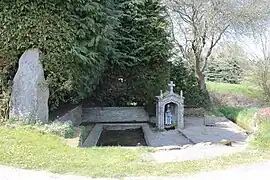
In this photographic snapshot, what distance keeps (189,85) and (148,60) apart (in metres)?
4.67

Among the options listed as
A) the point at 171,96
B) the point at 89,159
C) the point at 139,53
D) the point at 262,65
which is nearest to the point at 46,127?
the point at 89,159

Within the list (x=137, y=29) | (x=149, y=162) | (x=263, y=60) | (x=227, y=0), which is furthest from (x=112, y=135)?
(x=263, y=60)

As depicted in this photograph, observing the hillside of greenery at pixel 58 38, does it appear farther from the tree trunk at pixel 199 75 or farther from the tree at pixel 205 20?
the tree trunk at pixel 199 75

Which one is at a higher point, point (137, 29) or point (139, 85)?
point (137, 29)

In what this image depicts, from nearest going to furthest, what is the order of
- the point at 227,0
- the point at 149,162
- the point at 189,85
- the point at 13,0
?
the point at 149,162 → the point at 13,0 → the point at 227,0 → the point at 189,85

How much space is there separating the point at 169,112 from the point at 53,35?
7.10 m

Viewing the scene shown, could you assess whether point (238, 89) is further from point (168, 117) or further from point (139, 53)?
point (168, 117)

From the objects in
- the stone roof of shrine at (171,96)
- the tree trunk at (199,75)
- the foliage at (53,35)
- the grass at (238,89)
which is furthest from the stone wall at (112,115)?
the grass at (238,89)

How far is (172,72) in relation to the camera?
20484 millimetres

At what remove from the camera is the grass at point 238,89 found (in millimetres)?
23844

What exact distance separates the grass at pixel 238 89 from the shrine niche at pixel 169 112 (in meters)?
9.26

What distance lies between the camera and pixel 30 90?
10.3m

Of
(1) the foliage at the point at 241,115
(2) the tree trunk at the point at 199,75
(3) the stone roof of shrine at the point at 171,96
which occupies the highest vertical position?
(2) the tree trunk at the point at 199,75

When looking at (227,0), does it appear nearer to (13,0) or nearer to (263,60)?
(263,60)
